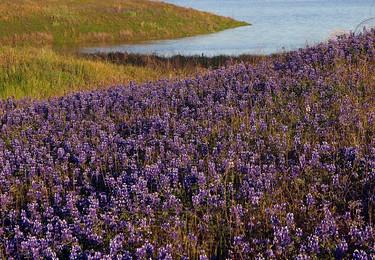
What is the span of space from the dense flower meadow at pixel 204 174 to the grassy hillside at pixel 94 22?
31719 mm

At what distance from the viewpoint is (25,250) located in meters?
3.59

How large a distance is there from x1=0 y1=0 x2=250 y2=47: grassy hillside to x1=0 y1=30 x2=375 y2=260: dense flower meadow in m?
31.7

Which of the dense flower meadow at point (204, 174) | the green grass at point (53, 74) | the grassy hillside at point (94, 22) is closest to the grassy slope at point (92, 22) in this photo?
the grassy hillside at point (94, 22)

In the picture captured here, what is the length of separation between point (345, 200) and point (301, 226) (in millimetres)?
385

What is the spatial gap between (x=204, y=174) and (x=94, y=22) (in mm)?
42141

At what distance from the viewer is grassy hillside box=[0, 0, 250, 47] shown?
132 feet

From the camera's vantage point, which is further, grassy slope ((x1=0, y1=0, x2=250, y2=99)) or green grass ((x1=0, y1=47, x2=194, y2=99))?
grassy slope ((x1=0, y1=0, x2=250, y2=99))

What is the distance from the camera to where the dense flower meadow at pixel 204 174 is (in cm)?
354

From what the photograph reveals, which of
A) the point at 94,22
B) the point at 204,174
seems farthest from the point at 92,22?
the point at 204,174

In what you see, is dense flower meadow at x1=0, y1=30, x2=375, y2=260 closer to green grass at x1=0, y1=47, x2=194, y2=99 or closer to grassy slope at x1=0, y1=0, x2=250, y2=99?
green grass at x1=0, y1=47, x2=194, y2=99

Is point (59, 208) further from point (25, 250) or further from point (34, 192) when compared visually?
point (25, 250)

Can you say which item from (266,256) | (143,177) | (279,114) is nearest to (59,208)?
(143,177)

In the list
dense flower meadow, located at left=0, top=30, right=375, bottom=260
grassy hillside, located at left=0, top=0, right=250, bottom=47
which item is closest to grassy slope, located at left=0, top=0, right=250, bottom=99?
grassy hillside, located at left=0, top=0, right=250, bottom=47

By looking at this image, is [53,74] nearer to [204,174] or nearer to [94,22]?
[204,174]
